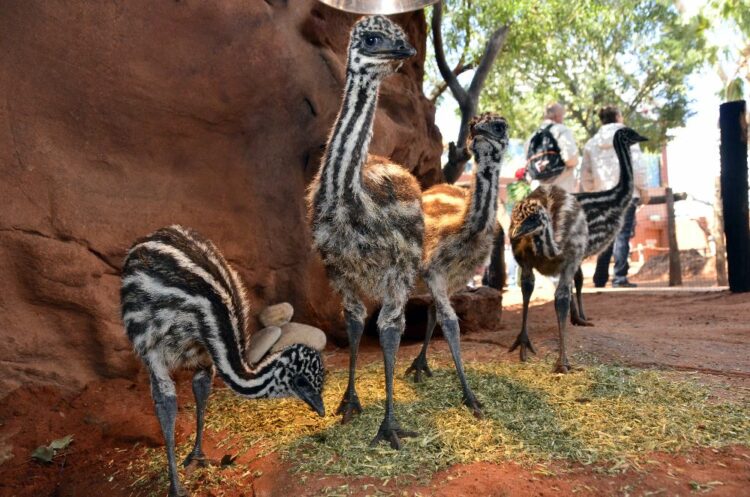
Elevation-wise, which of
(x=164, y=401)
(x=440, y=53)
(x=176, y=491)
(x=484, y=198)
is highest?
(x=440, y=53)

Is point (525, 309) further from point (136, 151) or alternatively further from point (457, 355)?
point (136, 151)

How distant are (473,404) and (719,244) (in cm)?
1044

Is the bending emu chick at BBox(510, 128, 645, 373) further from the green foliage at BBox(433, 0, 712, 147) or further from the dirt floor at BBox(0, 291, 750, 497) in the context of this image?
the green foliage at BBox(433, 0, 712, 147)

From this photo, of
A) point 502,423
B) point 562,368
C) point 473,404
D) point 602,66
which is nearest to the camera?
point 502,423

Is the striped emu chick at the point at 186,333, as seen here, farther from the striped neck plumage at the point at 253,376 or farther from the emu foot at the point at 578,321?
the emu foot at the point at 578,321

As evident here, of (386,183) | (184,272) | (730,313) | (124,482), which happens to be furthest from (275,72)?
(730,313)

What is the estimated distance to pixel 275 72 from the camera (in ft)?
18.3

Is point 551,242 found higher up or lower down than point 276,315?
higher up

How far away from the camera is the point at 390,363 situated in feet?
12.5

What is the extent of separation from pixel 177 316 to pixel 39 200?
1.82 metres

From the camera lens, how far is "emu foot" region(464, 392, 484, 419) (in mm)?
4047

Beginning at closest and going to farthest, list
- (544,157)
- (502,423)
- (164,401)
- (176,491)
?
(176,491), (164,401), (502,423), (544,157)

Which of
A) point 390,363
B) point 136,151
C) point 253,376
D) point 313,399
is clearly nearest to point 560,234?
point 390,363

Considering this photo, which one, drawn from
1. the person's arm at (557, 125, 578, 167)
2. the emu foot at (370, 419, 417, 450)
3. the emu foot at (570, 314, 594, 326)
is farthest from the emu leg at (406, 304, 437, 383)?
the person's arm at (557, 125, 578, 167)
